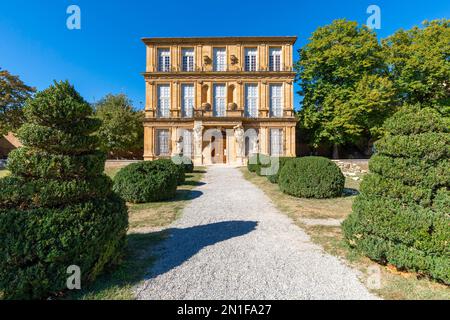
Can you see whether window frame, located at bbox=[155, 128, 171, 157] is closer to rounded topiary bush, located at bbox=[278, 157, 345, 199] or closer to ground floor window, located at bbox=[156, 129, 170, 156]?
ground floor window, located at bbox=[156, 129, 170, 156]

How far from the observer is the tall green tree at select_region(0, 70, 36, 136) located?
76.9ft

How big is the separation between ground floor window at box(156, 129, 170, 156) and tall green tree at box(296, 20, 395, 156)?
1612cm

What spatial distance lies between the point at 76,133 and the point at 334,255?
476 cm

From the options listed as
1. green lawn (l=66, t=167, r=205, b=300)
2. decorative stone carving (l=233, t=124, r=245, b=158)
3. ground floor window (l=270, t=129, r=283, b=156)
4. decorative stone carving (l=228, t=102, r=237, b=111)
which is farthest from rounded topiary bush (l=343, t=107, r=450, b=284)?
ground floor window (l=270, t=129, r=283, b=156)

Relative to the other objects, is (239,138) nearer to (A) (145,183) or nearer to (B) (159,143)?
(B) (159,143)

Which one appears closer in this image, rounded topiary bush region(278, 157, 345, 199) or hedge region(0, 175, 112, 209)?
hedge region(0, 175, 112, 209)

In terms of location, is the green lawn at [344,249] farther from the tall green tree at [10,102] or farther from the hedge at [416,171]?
the tall green tree at [10,102]

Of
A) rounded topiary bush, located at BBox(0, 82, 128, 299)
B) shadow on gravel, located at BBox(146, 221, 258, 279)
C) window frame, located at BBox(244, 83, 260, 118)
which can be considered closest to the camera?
rounded topiary bush, located at BBox(0, 82, 128, 299)

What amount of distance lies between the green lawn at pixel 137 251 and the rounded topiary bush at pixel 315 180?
4463mm

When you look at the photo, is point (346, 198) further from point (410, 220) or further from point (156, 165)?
point (156, 165)

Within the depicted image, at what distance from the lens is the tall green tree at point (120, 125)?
82.9ft
